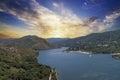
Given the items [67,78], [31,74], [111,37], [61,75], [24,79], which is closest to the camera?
[24,79]

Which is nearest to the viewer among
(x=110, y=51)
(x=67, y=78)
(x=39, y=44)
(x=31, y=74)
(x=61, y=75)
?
(x=31, y=74)

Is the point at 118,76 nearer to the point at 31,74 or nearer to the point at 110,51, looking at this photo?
the point at 31,74

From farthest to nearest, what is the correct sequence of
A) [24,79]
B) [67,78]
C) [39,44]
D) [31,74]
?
1. [39,44]
2. [67,78]
3. [31,74]
4. [24,79]

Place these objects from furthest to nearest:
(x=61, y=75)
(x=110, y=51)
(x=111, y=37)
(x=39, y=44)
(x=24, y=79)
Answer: (x=39, y=44), (x=111, y=37), (x=110, y=51), (x=61, y=75), (x=24, y=79)

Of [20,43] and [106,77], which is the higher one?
[20,43]

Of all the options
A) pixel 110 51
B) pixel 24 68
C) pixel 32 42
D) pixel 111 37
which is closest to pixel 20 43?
pixel 32 42

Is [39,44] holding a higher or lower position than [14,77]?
higher

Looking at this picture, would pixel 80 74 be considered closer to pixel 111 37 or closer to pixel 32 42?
pixel 111 37

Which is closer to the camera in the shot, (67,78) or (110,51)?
(67,78)

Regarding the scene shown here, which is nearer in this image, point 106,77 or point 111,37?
point 106,77

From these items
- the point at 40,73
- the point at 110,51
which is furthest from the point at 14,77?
the point at 110,51
